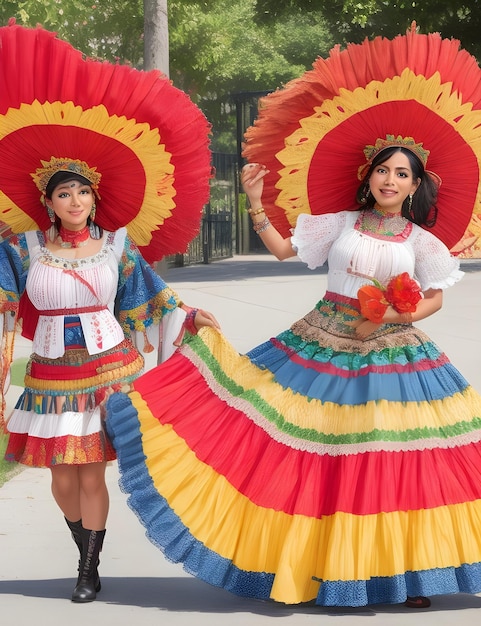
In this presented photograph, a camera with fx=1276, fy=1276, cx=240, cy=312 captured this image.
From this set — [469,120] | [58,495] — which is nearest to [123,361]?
[58,495]

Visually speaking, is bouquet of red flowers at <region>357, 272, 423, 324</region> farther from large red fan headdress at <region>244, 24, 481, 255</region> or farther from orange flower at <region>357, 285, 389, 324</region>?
large red fan headdress at <region>244, 24, 481, 255</region>

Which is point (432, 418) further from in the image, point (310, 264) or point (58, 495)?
point (58, 495)

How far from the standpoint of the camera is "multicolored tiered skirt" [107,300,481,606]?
475cm

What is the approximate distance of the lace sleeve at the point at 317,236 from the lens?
533 centimetres

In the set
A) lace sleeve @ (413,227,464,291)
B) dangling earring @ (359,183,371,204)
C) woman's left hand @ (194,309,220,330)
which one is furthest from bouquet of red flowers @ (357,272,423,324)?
woman's left hand @ (194,309,220,330)

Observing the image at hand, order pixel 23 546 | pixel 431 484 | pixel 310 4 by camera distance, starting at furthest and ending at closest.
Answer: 1. pixel 310 4
2. pixel 23 546
3. pixel 431 484

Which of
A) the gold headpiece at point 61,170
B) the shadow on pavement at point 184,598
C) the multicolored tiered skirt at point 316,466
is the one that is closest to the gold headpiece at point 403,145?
the multicolored tiered skirt at point 316,466

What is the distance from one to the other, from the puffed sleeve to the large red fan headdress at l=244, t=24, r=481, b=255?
62cm

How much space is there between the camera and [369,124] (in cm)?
522

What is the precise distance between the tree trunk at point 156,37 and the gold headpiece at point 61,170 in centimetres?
1171

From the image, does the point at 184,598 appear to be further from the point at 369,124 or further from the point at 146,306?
the point at 369,124

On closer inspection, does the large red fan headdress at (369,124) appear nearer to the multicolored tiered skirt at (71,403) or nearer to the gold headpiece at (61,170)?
the gold headpiece at (61,170)

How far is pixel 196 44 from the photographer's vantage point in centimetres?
3175

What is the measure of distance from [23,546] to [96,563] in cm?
101
